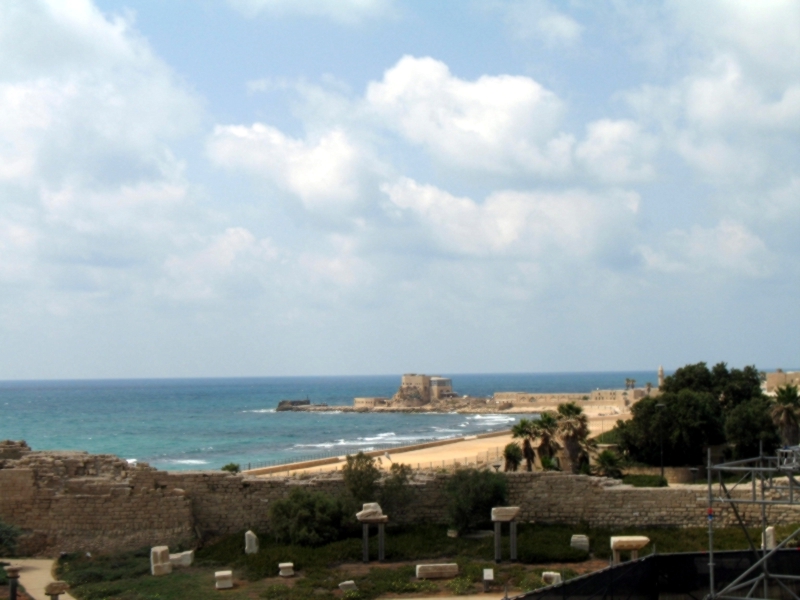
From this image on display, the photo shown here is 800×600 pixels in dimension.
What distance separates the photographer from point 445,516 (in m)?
20.0

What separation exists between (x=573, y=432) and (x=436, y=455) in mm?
15853

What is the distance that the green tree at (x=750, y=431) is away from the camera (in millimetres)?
33531

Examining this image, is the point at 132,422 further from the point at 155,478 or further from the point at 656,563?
the point at 656,563

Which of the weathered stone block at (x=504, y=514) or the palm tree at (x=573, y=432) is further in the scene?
the palm tree at (x=573, y=432)

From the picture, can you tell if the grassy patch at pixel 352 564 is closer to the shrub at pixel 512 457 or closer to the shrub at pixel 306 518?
the shrub at pixel 306 518

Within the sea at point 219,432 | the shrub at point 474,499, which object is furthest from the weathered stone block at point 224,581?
the sea at point 219,432

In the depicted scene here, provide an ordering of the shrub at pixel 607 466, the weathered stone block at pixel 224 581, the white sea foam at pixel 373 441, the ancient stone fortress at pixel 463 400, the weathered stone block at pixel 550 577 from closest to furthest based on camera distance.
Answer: the weathered stone block at pixel 550 577 → the weathered stone block at pixel 224 581 → the shrub at pixel 607 466 → the white sea foam at pixel 373 441 → the ancient stone fortress at pixel 463 400

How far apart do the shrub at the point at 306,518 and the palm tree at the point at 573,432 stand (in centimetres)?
1207

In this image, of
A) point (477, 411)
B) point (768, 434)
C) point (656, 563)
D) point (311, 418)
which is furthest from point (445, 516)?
point (477, 411)

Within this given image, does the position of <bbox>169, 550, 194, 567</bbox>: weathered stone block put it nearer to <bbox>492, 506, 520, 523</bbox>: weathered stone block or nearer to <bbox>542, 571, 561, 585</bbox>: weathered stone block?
<bbox>492, 506, 520, 523</bbox>: weathered stone block

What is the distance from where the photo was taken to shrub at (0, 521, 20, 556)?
18.5 meters

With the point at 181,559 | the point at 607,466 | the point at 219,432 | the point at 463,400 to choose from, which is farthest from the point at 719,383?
the point at 463,400

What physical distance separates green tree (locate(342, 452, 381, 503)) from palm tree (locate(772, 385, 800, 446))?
68.0ft

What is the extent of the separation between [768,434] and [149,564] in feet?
82.6
